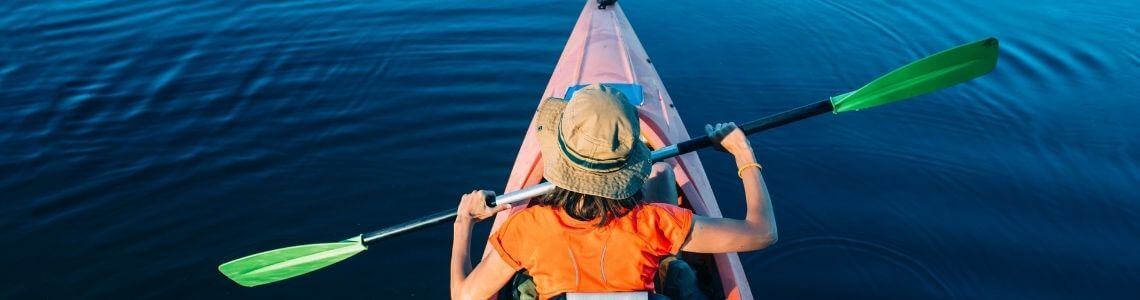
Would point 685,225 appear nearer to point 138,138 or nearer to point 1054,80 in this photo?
point 138,138

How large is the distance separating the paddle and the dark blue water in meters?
0.40

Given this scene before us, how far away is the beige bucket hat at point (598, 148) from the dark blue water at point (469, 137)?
1.96 m

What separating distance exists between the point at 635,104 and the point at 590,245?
2.15 metres

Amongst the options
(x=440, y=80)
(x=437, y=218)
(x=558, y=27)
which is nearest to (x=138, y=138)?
(x=440, y=80)

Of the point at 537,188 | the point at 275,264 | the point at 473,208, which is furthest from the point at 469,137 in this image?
the point at 473,208

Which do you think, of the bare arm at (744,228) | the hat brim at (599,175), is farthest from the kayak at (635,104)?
the hat brim at (599,175)

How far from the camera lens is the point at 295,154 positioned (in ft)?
15.5

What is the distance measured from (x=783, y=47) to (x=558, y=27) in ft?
7.10

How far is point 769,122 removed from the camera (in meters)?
3.16

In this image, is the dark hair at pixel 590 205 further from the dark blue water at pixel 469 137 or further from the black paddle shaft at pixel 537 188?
the dark blue water at pixel 469 137

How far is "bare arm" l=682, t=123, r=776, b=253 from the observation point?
84.0 inches

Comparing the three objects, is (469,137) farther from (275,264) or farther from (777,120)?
(777,120)

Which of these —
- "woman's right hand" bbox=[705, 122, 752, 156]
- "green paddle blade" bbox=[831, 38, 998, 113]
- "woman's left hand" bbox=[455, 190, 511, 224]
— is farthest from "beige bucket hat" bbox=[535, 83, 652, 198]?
"green paddle blade" bbox=[831, 38, 998, 113]

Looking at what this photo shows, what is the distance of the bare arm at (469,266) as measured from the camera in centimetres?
215
